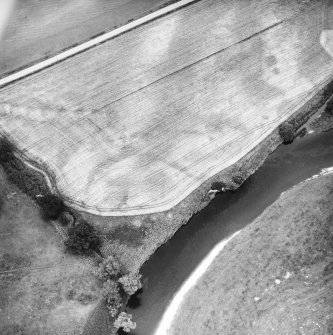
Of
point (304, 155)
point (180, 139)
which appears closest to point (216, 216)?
point (180, 139)

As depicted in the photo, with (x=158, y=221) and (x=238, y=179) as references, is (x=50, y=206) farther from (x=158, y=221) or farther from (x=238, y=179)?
(x=238, y=179)

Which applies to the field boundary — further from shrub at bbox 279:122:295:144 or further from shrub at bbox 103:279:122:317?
shrub at bbox 103:279:122:317

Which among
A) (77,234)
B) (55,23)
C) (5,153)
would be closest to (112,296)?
(77,234)

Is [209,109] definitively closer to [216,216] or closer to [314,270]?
[216,216]

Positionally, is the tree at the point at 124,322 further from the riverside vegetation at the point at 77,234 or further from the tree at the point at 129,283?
the tree at the point at 129,283

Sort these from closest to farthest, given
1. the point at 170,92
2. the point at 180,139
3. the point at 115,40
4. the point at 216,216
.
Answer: the point at 216,216 → the point at 180,139 → the point at 170,92 → the point at 115,40

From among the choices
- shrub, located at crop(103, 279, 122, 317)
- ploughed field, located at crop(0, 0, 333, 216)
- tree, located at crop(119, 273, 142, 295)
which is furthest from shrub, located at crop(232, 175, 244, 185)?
shrub, located at crop(103, 279, 122, 317)
